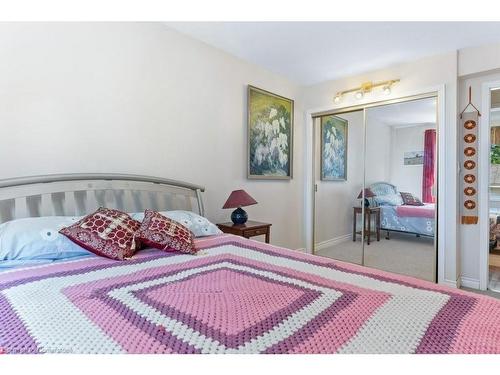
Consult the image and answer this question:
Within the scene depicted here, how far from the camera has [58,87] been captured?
1998 mm

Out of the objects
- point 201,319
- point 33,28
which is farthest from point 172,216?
point 33,28

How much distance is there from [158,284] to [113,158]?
137 centimetres

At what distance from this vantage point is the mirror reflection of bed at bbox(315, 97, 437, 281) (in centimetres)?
313

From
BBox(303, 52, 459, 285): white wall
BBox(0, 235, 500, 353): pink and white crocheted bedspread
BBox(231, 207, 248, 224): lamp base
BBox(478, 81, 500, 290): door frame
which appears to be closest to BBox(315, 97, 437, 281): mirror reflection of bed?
BBox(303, 52, 459, 285): white wall

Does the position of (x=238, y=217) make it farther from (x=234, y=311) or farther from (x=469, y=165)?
(x=469, y=165)

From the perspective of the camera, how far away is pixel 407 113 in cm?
325

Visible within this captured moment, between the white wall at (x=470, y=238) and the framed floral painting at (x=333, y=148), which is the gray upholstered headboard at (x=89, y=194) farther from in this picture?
the white wall at (x=470, y=238)

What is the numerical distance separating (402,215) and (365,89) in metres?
1.50

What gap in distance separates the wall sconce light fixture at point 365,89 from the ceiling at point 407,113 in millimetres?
192

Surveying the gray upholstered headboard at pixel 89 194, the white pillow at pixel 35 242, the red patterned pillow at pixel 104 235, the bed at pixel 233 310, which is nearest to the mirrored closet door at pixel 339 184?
the gray upholstered headboard at pixel 89 194

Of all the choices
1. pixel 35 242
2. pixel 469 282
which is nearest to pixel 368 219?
pixel 469 282

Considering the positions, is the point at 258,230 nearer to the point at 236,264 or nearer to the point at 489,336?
the point at 236,264

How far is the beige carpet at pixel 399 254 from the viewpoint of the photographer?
311 centimetres
